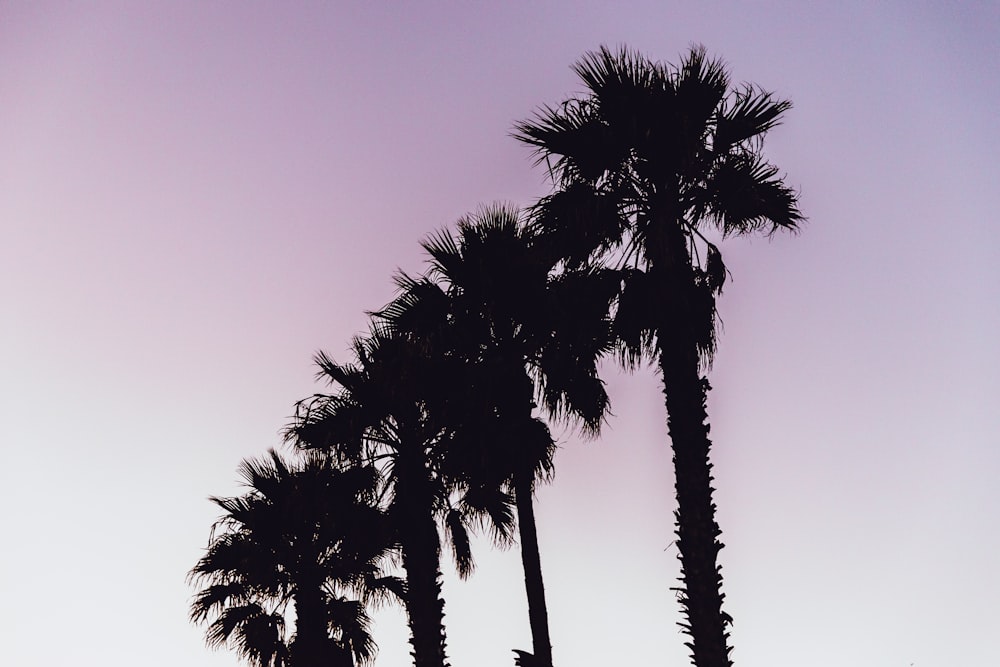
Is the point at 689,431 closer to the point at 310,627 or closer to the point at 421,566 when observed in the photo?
the point at 421,566

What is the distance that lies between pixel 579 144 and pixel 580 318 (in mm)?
2582

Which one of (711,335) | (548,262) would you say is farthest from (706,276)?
(548,262)

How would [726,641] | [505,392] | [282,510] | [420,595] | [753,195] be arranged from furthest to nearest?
[282,510], [420,595], [505,392], [753,195], [726,641]

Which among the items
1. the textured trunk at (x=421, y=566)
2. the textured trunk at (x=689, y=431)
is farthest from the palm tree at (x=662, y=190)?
the textured trunk at (x=421, y=566)

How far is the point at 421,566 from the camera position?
22172 mm

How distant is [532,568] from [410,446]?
417cm

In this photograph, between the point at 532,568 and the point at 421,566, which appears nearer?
the point at 532,568

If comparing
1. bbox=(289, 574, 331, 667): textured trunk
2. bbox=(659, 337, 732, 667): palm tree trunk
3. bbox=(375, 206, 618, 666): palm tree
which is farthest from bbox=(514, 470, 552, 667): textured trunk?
bbox=(289, 574, 331, 667): textured trunk

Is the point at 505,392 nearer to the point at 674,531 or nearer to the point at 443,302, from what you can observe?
the point at 443,302

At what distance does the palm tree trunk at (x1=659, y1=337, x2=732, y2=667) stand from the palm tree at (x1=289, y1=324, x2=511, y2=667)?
5.97 metres

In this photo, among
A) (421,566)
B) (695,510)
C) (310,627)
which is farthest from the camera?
(310,627)

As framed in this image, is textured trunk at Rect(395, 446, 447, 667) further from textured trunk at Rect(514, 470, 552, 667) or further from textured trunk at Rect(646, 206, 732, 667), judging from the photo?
textured trunk at Rect(646, 206, 732, 667)

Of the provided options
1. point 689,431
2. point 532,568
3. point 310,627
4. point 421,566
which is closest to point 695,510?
point 689,431

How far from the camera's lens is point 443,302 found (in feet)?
70.9
